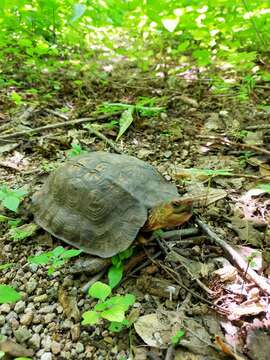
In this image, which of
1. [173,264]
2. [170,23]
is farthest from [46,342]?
[170,23]

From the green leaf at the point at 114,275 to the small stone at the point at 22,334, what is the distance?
438 millimetres

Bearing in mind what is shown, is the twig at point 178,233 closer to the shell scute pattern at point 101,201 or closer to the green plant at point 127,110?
the shell scute pattern at point 101,201

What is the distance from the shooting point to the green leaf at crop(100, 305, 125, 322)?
1.33 metres

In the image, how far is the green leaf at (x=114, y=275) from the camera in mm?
1701

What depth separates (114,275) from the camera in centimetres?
174

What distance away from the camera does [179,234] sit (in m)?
1.95

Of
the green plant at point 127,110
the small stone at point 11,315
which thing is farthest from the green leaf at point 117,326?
the green plant at point 127,110

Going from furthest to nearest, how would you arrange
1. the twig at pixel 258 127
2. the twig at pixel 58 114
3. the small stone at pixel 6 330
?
the twig at pixel 58 114, the twig at pixel 258 127, the small stone at pixel 6 330

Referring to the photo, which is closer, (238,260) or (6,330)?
(6,330)

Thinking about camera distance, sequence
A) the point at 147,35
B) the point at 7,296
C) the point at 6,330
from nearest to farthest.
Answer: the point at 7,296
the point at 6,330
the point at 147,35

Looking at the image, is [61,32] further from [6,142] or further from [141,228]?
[141,228]

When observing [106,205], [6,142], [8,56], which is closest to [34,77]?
[8,56]

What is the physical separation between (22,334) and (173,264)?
809mm

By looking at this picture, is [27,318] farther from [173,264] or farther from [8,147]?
[8,147]
